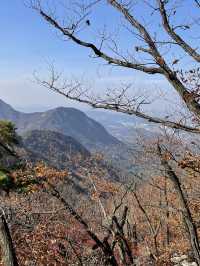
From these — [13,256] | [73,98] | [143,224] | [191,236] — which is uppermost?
[73,98]

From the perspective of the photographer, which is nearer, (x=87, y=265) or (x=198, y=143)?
(x=198, y=143)

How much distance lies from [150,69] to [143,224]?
3882 cm

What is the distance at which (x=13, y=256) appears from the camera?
39.6 ft

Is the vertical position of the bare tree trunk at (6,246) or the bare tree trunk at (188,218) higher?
the bare tree trunk at (188,218)

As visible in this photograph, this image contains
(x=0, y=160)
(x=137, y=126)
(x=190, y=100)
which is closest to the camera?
(x=190, y=100)

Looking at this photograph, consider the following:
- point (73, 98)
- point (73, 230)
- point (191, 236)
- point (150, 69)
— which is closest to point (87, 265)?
point (73, 230)

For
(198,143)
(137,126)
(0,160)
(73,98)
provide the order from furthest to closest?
(0,160), (137,126), (198,143), (73,98)

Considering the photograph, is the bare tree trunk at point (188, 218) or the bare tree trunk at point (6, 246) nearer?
the bare tree trunk at point (6, 246)

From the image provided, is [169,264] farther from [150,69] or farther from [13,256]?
[150,69]

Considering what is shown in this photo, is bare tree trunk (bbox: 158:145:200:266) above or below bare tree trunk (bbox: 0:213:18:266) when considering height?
above

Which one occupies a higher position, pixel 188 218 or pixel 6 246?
pixel 188 218

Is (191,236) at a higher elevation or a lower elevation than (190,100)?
lower

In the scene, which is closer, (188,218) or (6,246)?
(6,246)

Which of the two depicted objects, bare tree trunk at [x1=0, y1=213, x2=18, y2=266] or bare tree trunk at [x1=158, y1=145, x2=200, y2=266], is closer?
bare tree trunk at [x1=0, y1=213, x2=18, y2=266]
